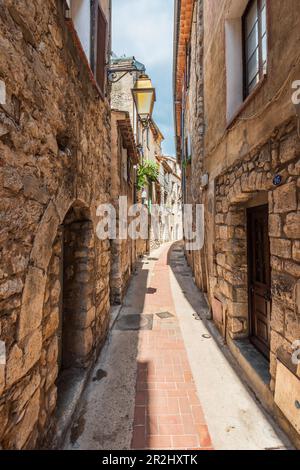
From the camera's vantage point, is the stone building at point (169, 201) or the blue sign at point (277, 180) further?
the stone building at point (169, 201)

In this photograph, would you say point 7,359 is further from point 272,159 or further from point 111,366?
point 272,159

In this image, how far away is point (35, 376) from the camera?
5.45 feet

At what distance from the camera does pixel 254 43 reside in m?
3.27

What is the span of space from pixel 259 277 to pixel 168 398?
198 centimetres

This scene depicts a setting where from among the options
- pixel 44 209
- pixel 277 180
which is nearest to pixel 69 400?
pixel 44 209

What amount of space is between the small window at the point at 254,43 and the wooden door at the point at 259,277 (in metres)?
1.84

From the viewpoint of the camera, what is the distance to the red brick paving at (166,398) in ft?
7.03

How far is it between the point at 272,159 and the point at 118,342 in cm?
353

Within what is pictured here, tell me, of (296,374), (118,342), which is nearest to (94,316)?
(118,342)

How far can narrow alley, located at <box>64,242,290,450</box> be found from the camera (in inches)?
84.4

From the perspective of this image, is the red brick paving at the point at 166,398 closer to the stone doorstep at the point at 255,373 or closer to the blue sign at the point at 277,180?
the stone doorstep at the point at 255,373

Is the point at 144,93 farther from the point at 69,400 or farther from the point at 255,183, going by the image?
the point at 69,400

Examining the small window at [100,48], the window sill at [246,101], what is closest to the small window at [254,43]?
the window sill at [246,101]

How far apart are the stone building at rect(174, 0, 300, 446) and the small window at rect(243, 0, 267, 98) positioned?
15 millimetres
